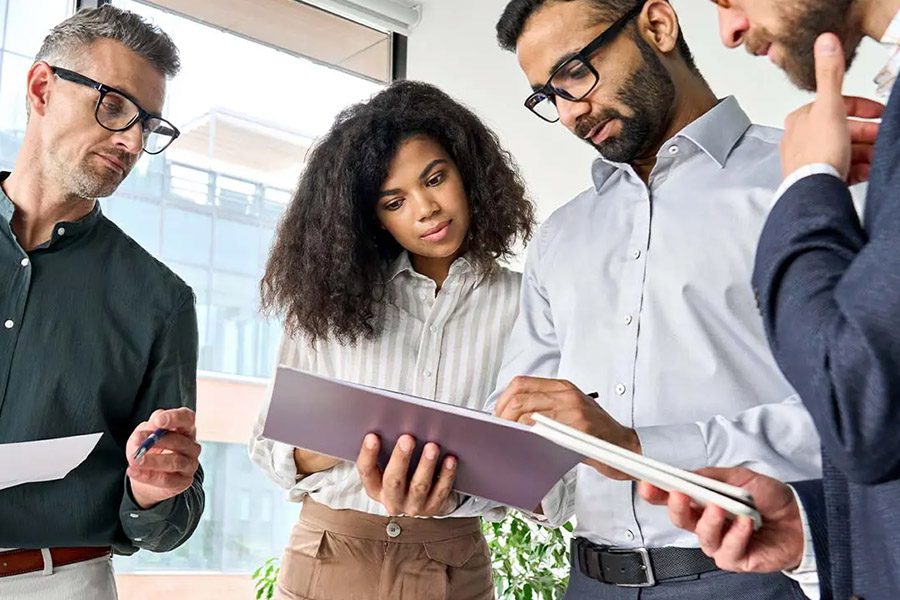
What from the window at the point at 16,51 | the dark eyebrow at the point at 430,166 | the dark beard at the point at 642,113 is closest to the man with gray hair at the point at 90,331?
the dark eyebrow at the point at 430,166

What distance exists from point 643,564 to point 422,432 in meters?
0.43

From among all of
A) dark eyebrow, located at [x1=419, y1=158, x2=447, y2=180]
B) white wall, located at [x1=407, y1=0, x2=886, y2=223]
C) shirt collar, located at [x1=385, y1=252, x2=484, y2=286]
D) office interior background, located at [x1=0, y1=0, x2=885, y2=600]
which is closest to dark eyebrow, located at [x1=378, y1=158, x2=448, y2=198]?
dark eyebrow, located at [x1=419, y1=158, x2=447, y2=180]

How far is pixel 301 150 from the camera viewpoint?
5.06 m

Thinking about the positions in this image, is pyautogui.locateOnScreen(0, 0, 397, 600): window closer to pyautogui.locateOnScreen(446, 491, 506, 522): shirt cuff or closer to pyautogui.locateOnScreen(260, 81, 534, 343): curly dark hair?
pyautogui.locateOnScreen(260, 81, 534, 343): curly dark hair

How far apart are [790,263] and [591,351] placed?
81 centimetres

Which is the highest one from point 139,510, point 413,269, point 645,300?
point 413,269

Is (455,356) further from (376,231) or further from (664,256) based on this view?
(664,256)

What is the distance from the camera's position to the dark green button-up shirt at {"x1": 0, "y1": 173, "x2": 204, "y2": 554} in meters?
1.88

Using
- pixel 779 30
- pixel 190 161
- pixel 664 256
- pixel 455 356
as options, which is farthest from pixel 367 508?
pixel 190 161

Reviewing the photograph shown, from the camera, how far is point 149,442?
168cm

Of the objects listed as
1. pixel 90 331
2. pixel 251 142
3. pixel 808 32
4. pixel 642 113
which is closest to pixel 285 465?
pixel 90 331

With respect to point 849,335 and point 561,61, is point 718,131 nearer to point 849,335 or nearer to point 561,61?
point 561,61

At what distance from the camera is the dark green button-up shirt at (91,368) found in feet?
6.15

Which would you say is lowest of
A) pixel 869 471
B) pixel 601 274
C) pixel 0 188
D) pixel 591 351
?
pixel 869 471
